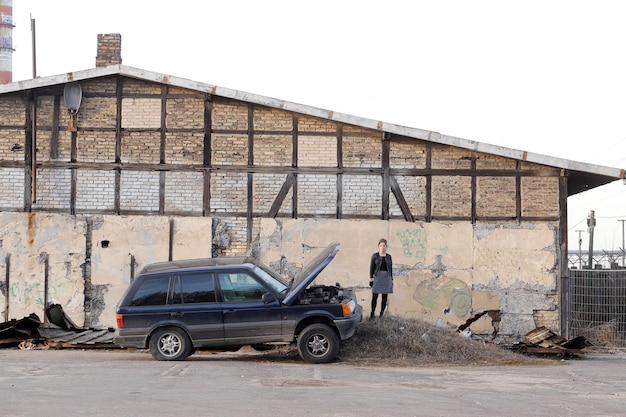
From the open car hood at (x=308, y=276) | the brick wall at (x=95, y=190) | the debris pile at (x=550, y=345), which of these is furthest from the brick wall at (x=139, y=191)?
the debris pile at (x=550, y=345)

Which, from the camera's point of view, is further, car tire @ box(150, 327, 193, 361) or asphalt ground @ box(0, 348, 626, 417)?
car tire @ box(150, 327, 193, 361)

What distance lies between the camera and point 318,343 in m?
13.3

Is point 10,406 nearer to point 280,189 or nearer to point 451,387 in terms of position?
point 451,387

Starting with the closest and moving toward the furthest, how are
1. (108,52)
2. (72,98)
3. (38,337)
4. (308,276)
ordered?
1. (308,276)
2. (38,337)
3. (72,98)
4. (108,52)

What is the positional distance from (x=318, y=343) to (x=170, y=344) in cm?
231

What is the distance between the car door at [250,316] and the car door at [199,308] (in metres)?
0.15

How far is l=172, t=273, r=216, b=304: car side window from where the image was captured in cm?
1359

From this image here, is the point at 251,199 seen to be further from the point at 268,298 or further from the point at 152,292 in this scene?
the point at 268,298

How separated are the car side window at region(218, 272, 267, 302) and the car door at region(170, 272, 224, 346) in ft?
0.59

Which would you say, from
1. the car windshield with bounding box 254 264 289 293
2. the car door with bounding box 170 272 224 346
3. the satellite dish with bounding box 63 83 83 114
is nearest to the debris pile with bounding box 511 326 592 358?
the car windshield with bounding box 254 264 289 293

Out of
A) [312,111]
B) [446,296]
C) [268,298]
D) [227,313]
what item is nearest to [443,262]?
[446,296]

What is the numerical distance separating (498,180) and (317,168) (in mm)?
3777

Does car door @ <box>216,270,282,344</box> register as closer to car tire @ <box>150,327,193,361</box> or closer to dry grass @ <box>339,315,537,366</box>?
car tire @ <box>150,327,193,361</box>

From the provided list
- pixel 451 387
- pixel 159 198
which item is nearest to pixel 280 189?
pixel 159 198
